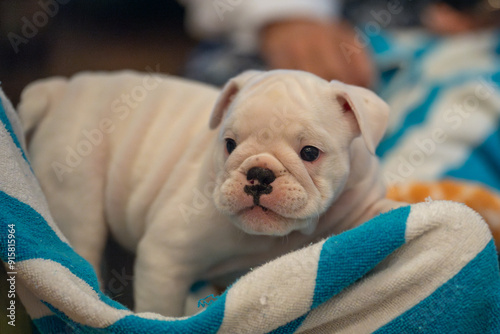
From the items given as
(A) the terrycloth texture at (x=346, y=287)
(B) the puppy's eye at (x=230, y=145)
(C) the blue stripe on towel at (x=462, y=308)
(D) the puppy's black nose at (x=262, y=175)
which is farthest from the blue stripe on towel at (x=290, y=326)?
(B) the puppy's eye at (x=230, y=145)

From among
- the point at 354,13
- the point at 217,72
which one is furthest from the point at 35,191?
the point at 354,13

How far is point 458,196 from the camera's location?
1.22m

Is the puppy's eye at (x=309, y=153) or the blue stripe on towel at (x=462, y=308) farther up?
the puppy's eye at (x=309, y=153)

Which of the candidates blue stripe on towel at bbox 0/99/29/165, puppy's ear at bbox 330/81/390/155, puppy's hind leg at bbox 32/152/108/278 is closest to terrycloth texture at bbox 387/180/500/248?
puppy's ear at bbox 330/81/390/155

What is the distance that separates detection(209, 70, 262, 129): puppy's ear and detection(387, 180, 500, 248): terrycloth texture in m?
0.45

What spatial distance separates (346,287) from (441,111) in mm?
1264

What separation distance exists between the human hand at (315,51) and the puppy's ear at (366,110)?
40 centimetres

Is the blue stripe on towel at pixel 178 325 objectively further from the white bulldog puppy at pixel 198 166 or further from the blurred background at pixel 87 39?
the blurred background at pixel 87 39

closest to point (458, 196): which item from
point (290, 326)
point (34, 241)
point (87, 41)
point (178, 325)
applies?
point (290, 326)

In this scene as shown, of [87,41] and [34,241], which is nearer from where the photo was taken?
[34,241]

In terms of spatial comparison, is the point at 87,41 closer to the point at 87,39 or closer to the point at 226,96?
the point at 87,39

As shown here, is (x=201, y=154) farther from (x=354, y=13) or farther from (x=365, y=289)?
(x=354, y=13)

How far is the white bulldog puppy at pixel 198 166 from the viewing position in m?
0.85

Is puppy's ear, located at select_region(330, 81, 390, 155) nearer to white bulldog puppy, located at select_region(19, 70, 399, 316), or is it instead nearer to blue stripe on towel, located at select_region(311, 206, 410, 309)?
white bulldog puppy, located at select_region(19, 70, 399, 316)
